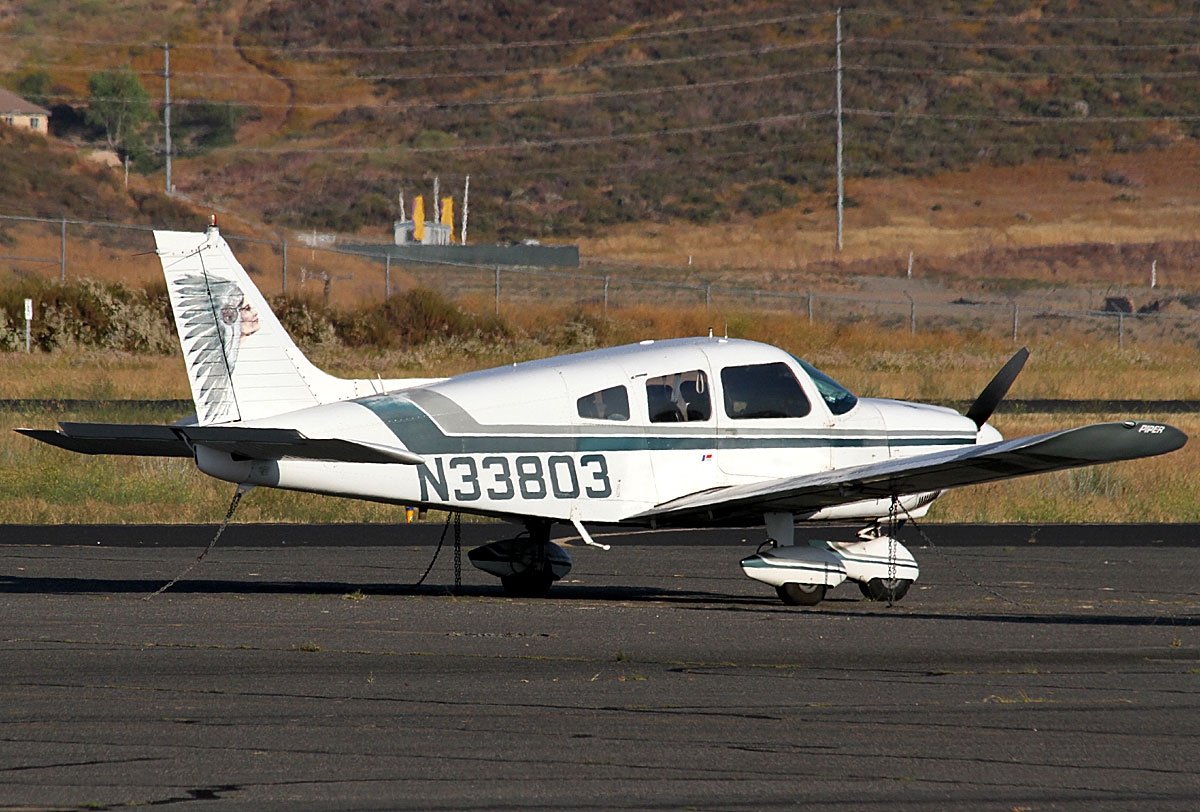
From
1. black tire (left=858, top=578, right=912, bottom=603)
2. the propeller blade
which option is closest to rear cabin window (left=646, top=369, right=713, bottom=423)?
black tire (left=858, top=578, right=912, bottom=603)

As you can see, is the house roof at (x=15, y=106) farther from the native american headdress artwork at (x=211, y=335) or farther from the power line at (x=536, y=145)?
the native american headdress artwork at (x=211, y=335)

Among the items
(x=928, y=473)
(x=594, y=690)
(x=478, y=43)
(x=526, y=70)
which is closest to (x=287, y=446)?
(x=594, y=690)

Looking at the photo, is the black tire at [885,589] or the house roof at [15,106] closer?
the black tire at [885,589]

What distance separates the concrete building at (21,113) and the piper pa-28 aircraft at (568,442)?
287 ft

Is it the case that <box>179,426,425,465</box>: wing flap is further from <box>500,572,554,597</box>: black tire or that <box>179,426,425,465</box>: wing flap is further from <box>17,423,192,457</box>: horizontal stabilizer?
<box>500,572,554,597</box>: black tire

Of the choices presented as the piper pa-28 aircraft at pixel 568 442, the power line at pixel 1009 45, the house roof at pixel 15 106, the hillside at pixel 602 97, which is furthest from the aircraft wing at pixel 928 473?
the power line at pixel 1009 45

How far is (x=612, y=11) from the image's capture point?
399 ft

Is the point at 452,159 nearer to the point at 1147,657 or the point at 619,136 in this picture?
the point at 619,136

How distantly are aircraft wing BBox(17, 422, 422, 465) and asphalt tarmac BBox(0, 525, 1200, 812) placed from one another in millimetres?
1258

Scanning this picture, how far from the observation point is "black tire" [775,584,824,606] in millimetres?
13445

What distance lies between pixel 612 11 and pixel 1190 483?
339ft

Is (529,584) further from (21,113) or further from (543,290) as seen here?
(21,113)

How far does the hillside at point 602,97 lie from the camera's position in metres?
96.6

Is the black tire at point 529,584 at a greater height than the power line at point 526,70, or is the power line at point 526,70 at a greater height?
the power line at point 526,70
